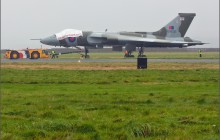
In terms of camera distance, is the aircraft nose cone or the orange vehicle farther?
the orange vehicle

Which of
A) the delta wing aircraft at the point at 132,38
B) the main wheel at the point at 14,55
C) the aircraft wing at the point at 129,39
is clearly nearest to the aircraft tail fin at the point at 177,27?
the delta wing aircraft at the point at 132,38

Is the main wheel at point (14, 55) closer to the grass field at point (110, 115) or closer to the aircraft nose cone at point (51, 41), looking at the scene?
the aircraft nose cone at point (51, 41)

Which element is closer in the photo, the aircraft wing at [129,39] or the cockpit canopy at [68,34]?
the cockpit canopy at [68,34]

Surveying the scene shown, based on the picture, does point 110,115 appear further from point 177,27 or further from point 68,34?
point 177,27

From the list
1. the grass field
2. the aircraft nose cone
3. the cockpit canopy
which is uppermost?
the cockpit canopy

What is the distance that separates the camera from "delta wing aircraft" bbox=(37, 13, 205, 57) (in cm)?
7375

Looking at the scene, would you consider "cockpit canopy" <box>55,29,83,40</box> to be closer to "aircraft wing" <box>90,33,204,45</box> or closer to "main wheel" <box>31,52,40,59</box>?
"aircraft wing" <box>90,33,204,45</box>

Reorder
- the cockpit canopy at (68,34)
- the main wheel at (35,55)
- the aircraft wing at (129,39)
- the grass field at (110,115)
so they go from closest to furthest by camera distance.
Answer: the grass field at (110,115), the cockpit canopy at (68,34), the aircraft wing at (129,39), the main wheel at (35,55)

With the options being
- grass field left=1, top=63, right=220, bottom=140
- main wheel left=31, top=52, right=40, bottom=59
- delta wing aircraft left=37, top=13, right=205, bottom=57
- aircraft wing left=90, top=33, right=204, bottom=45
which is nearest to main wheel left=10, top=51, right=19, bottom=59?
main wheel left=31, top=52, right=40, bottom=59

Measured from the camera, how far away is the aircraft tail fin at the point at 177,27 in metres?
75.5

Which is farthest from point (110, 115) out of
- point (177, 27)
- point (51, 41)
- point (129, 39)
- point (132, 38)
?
point (177, 27)

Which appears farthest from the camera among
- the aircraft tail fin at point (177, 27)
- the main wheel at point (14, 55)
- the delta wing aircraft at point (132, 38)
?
the main wheel at point (14, 55)

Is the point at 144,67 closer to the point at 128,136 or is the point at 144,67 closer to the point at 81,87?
the point at 81,87

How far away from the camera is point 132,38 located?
248ft
